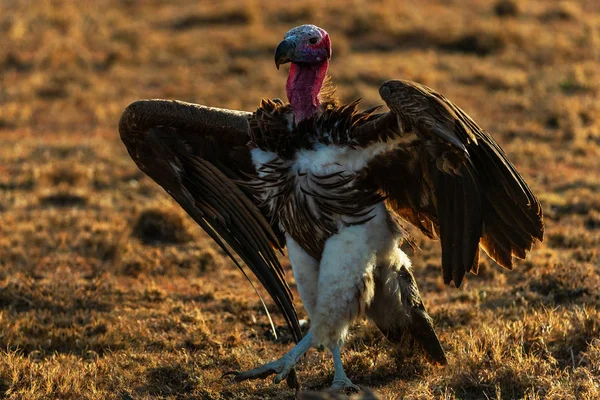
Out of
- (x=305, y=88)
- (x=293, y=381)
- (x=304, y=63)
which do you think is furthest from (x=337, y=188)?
(x=293, y=381)

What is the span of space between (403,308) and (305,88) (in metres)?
1.38

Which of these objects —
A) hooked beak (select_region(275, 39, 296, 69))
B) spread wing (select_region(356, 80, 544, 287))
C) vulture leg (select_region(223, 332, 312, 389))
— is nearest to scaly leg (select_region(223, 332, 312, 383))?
vulture leg (select_region(223, 332, 312, 389))

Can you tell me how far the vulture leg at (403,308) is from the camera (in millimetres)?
5512

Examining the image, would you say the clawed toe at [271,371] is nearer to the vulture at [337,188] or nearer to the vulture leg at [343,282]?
the vulture at [337,188]

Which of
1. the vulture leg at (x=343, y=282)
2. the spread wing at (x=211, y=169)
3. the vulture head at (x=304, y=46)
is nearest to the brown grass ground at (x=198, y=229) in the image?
the vulture leg at (x=343, y=282)

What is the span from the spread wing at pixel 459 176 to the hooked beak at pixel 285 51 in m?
0.65

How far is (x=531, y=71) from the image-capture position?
47.4ft

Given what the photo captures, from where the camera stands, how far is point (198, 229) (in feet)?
28.5

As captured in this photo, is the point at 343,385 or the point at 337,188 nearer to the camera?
the point at 337,188

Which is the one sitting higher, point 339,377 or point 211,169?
point 211,169

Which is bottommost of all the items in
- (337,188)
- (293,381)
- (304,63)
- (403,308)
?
(293,381)

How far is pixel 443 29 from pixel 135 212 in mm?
8592

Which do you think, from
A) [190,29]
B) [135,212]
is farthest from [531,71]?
[135,212]

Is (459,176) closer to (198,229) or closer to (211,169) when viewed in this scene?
(211,169)
